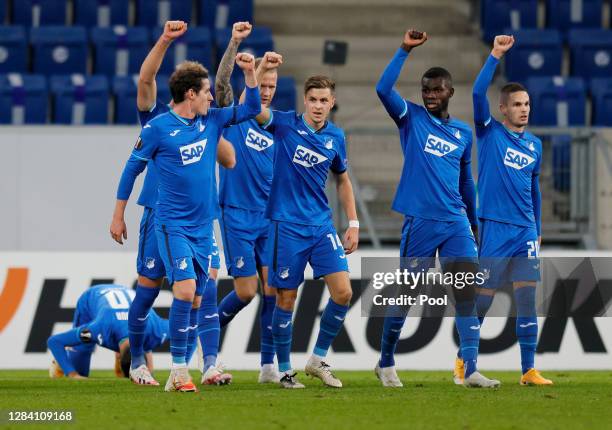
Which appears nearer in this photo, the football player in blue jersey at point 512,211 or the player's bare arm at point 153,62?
the player's bare arm at point 153,62

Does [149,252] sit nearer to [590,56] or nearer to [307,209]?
[307,209]

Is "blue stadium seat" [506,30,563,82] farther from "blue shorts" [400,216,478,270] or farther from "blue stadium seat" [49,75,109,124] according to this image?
"blue shorts" [400,216,478,270]

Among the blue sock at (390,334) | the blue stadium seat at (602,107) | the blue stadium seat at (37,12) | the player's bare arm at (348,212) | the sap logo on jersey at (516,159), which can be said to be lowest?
the blue sock at (390,334)

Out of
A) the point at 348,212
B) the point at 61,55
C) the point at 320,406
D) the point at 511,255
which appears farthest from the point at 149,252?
the point at 61,55

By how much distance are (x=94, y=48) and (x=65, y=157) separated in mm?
4445

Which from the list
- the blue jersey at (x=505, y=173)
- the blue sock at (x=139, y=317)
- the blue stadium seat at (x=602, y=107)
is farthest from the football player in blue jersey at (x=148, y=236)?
the blue stadium seat at (x=602, y=107)

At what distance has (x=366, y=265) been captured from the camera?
13977mm

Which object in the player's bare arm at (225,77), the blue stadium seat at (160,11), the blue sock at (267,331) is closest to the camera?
the player's bare arm at (225,77)

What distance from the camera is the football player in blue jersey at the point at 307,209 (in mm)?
9594

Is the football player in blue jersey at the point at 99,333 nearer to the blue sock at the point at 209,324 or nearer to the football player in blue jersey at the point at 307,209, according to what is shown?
the blue sock at the point at 209,324

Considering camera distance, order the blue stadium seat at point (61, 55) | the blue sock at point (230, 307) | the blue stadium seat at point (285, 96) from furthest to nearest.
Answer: the blue stadium seat at point (61, 55), the blue stadium seat at point (285, 96), the blue sock at point (230, 307)

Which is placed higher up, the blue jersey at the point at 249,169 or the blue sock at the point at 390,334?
the blue jersey at the point at 249,169

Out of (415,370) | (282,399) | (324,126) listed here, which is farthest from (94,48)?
(282,399)

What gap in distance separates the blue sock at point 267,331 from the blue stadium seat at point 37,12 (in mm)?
9965
